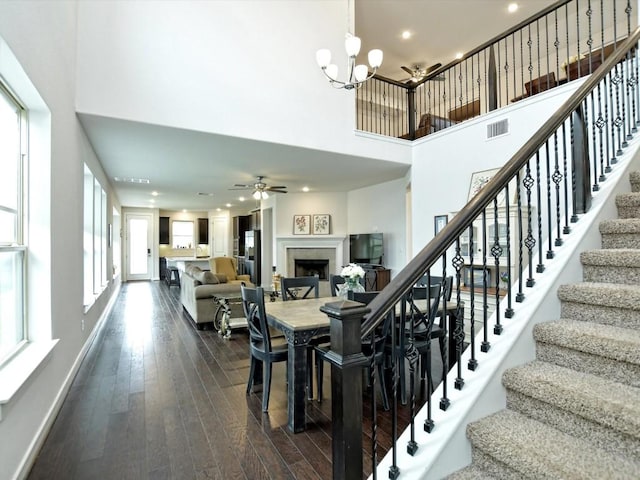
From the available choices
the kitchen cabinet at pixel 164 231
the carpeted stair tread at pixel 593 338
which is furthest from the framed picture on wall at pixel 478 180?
the kitchen cabinet at pixel 164 231

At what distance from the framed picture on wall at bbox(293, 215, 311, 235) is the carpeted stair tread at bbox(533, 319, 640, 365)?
25.2ft

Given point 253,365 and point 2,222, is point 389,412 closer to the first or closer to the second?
point 253,365

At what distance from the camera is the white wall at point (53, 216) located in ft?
6.29

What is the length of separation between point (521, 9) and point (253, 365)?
24.5ft

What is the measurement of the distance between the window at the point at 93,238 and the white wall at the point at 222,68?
1.35 meters

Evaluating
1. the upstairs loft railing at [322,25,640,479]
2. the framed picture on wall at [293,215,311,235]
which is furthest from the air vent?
the framed picture on wall at [293,215,311,235]

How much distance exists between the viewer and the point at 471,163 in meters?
4.96

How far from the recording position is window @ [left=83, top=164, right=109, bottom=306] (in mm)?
4755

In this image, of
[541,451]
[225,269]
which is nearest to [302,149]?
[225,269]

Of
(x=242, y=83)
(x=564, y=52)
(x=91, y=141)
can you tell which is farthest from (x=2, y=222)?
(x=564, y=52)

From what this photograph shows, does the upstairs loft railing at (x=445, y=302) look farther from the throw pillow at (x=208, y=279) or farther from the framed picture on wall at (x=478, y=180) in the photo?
the throw pillow at (x=208, y=279)

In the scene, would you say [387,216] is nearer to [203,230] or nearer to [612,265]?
[612,265]

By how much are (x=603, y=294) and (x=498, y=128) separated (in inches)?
140

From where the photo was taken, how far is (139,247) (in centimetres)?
1249
